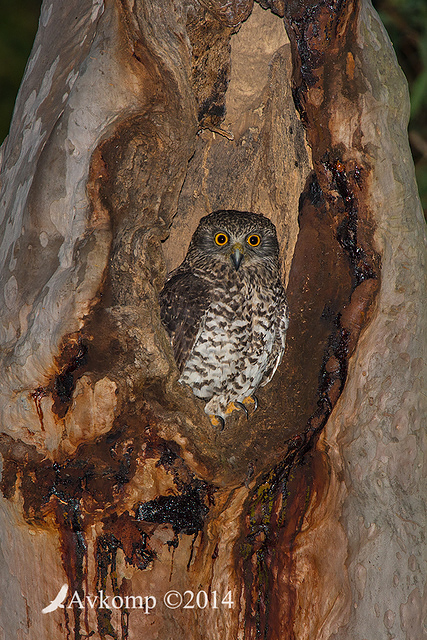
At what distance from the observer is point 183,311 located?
2928mm

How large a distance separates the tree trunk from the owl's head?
1.80ft

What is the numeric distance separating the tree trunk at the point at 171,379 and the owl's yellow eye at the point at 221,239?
25.6 inches

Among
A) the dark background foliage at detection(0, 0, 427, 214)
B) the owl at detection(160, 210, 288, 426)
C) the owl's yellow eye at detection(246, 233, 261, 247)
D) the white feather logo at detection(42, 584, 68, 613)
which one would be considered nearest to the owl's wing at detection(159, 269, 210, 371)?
the owl at detection(160, 210, 288, 426)

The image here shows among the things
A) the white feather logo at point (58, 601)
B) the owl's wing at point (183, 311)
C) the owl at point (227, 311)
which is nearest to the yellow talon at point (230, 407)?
the owl at point (227, 311)

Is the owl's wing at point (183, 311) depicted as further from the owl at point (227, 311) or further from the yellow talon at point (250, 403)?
the yellow talon at point (250, 403)

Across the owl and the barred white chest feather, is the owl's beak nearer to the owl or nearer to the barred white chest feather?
the owl

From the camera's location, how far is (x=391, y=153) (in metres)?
2.35

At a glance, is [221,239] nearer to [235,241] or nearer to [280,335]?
[235,241]

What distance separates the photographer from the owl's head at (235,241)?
3045mm

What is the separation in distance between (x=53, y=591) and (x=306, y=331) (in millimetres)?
1596

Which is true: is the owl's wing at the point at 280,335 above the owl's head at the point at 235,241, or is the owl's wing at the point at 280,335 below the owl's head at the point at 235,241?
below

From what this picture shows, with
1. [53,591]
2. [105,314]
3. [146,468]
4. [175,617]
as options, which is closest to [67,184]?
[105,314]

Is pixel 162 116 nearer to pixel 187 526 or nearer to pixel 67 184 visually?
pixel 67 184

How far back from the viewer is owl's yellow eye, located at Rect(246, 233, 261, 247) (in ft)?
10.1
